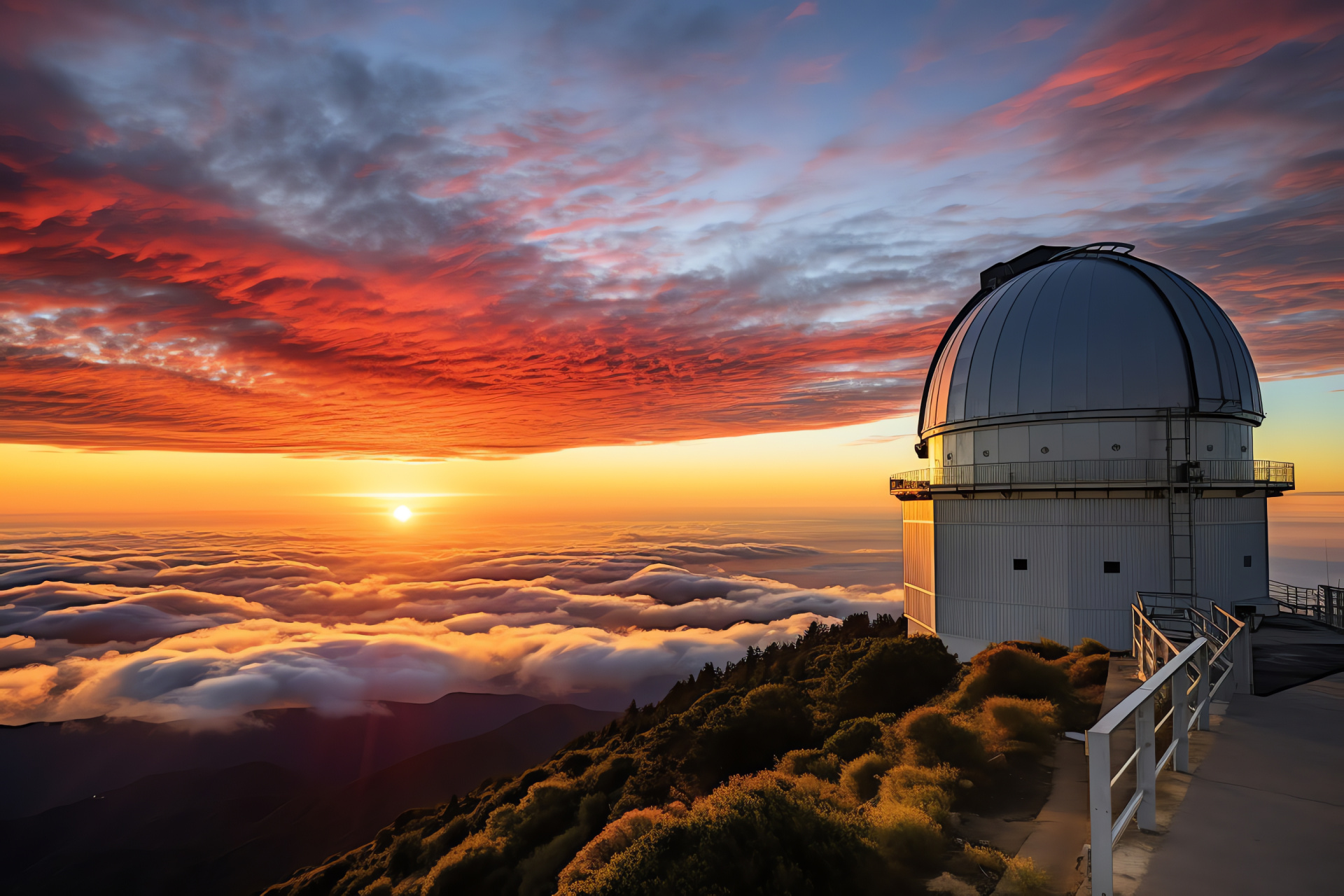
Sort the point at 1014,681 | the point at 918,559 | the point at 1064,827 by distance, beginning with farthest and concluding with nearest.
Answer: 1. the point at 918,559
2. the point at 1014,681
3. the point at 1064,827

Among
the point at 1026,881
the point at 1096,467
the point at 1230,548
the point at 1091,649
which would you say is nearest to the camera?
the point at 1026,881

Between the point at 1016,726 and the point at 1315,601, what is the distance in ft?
77.1

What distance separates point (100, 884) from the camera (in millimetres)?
144250

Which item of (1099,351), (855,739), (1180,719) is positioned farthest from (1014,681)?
(1099,351)

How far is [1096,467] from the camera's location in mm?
21078

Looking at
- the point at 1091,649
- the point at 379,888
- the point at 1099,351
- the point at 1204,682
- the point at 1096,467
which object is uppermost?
the point at 1099,351

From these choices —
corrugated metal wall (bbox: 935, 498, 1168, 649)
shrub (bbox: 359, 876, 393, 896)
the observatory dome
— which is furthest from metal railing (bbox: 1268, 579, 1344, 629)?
shrub (bbox: 359, 876, 393, 896)

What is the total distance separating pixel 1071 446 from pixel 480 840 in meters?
22.3

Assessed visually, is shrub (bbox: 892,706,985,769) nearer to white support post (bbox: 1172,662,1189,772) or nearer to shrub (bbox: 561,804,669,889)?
white support post (bbox: 1172,662,1189,772)

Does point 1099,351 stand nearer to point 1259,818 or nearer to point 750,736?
point 750,736

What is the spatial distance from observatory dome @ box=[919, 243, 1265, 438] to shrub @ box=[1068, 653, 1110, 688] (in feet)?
34.1

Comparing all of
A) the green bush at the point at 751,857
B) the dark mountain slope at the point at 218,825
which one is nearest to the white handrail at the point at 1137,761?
the green bush at the point at 751,857

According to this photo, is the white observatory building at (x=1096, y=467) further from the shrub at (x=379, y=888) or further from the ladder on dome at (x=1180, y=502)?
the shrub at (x=379, y=888)

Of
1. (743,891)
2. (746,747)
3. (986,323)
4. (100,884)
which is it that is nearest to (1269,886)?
(743,891)
